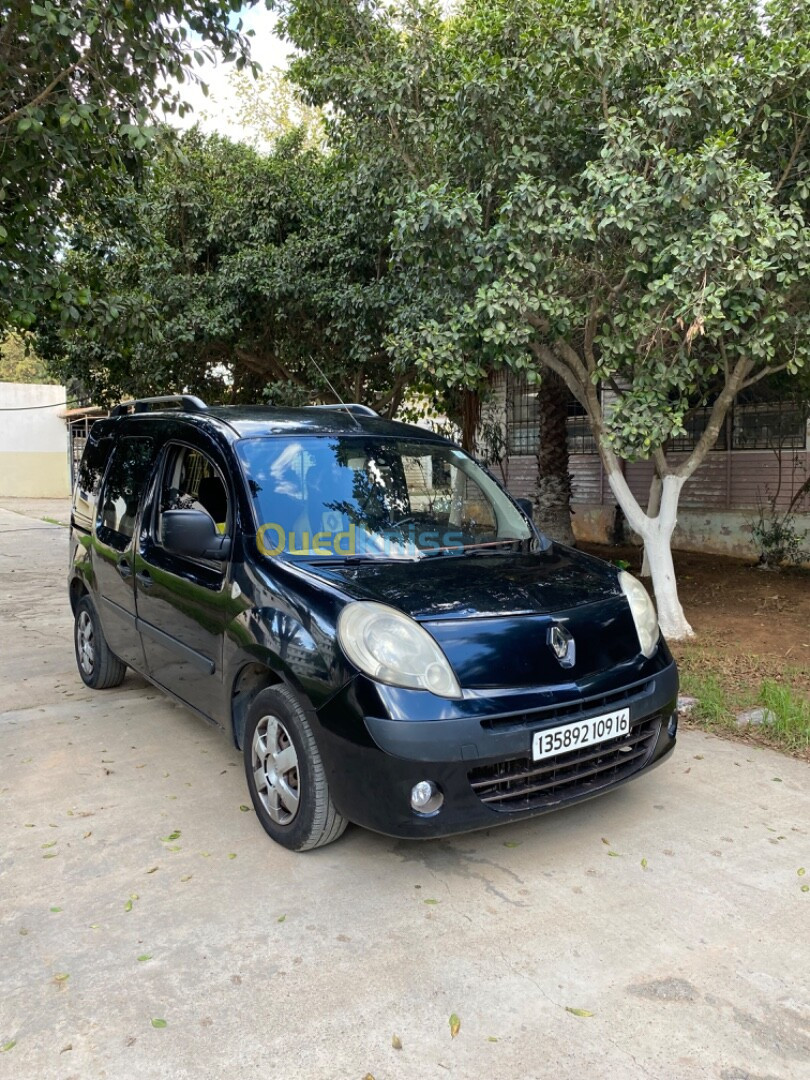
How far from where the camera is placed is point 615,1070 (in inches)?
84.6

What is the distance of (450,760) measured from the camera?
284cm

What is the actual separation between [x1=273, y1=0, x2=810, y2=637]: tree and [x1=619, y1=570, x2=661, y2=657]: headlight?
227 centimetres

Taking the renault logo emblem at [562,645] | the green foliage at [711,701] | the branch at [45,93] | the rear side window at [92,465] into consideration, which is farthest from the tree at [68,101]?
the green foliage at [711,701]

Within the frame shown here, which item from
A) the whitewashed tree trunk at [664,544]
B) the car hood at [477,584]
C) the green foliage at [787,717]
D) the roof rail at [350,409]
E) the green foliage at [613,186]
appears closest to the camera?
the car hood at [477,584]

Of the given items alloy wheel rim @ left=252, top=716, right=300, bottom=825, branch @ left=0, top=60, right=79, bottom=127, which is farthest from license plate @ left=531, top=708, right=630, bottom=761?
branch @ left=0, top=60, right=79, bottom=127

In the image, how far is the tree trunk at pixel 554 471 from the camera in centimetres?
995

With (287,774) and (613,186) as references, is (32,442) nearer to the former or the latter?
(613,186)

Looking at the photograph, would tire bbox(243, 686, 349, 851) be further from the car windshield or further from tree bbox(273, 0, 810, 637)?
tree bbox(273, 0, 810, 637)

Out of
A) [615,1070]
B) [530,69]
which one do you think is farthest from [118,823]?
[530,69]

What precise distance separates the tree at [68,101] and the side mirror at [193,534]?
3.00 m

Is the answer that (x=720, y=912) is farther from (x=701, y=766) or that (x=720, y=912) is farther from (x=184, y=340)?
(x=184, y=340)

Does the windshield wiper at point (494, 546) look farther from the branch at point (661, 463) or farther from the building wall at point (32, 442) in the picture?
the building wall at point (32, 442)

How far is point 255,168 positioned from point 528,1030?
410 inches

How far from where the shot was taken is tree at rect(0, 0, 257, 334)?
5.44 meters
